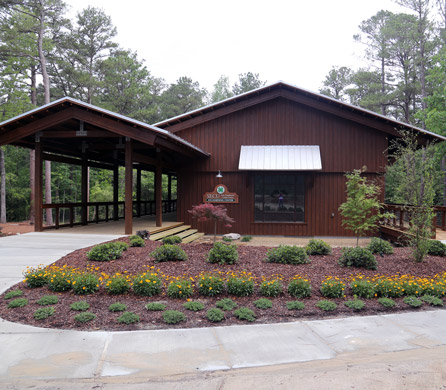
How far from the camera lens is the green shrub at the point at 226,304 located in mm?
5294

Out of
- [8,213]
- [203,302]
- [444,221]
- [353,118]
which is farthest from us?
[8,213]

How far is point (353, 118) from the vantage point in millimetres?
13656

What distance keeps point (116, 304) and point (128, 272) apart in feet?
5.22

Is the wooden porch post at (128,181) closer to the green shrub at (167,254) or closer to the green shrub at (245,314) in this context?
the green shrub at (167,254)

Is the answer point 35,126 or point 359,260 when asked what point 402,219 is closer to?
point 359,260

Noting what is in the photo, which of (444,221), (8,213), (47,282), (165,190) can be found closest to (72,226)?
(47,282)

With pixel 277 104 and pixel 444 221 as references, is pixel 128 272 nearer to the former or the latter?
pixel 277 104

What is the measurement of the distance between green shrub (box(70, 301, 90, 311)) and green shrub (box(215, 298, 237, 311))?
1919mm

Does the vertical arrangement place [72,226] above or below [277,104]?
below

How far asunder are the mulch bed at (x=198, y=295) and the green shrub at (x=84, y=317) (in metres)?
0.05

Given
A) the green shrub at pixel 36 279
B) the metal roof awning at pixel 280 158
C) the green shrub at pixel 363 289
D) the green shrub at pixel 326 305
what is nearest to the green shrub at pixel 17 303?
the green shrub at pixel 36 279

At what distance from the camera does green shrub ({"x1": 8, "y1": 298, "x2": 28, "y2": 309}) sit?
5.20m

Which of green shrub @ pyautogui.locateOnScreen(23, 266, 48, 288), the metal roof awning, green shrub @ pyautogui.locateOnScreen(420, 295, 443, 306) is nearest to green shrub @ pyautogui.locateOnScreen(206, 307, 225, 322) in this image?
green shrub @ pyautogui.locateOnScreen(23, 266, 48, 288)

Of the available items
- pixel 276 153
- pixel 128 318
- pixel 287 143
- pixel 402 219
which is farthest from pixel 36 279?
pixel 402 219
